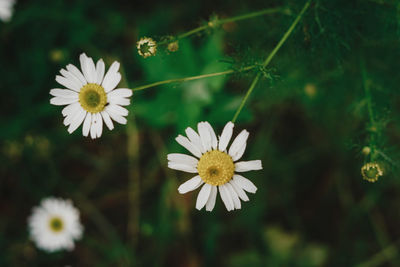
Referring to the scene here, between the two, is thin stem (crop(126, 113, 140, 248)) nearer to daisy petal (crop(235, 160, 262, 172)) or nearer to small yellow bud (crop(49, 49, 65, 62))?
small yellow bud (crop(49, 49, 65, 62))

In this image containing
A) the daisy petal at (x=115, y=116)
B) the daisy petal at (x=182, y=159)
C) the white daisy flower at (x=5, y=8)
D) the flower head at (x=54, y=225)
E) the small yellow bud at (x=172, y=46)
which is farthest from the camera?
the flower head at (x=54, y=225)

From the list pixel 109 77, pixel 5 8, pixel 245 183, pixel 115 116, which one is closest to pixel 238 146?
pixel 245 183

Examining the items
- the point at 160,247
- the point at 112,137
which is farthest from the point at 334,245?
the point at 112,137

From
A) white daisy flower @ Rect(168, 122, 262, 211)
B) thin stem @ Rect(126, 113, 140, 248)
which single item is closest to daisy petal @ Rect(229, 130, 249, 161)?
white daisy flower @ Rect(168, 122, 262, 211)

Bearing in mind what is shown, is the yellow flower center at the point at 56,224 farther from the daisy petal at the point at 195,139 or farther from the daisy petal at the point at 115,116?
the daisy petal at the point at 195,139

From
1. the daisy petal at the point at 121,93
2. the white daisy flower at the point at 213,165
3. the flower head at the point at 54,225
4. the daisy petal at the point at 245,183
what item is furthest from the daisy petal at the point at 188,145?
the flower head at the point at 54,225

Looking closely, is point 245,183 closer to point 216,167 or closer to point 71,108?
point 216,167
